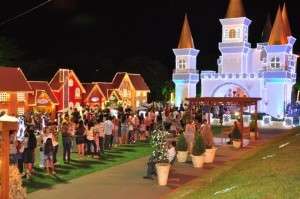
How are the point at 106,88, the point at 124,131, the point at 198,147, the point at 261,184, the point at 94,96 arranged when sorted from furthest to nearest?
the point at 106,88 < the point at 94,96 < the point at 124,131 < the point at 198,147 < the point at 261,184

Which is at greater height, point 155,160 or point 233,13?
point 233,13

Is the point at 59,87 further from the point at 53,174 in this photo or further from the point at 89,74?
the point at 53,174

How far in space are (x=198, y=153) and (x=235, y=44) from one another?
118 ft

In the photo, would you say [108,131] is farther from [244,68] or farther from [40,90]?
[244,68]

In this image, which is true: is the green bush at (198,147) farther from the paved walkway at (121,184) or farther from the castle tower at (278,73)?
the castle tower at (278,73)

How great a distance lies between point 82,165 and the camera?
16719 millimetres

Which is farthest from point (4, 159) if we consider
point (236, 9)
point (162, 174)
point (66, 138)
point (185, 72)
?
point (236, 9)

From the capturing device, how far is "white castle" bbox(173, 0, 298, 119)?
47.1 metres

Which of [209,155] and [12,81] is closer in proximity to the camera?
[209,155]

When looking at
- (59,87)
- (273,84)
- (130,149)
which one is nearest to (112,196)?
(130,149)

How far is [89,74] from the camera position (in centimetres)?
7506

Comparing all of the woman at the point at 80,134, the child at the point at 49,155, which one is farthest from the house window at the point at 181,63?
the child at the point at 49,155

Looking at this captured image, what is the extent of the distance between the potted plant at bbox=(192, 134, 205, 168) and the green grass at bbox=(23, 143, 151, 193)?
9.35ft

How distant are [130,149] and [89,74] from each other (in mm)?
54506
